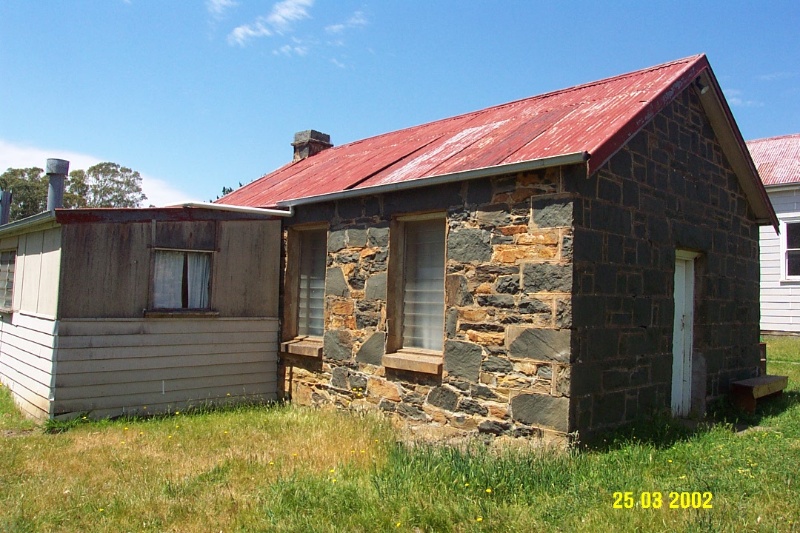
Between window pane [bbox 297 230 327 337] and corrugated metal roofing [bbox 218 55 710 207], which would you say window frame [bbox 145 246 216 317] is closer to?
window pane [bbox 297 230 327 337]

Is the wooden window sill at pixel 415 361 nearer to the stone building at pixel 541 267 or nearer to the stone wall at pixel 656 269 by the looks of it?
the stone building at pixel 541 267

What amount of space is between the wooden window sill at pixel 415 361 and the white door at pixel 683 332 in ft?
10.8

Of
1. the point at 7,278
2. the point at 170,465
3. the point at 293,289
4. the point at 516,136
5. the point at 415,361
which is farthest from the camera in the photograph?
the point at 7,278

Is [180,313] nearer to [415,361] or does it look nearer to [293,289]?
[293,289]

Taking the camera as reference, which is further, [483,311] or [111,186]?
[111,186]

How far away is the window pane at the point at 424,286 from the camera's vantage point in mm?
7922

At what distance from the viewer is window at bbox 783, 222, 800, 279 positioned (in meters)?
16.0

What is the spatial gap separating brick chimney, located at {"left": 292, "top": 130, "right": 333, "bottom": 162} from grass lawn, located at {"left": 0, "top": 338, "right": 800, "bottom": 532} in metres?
8.22

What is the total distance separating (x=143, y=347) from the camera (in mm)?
8703

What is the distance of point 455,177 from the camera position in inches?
283

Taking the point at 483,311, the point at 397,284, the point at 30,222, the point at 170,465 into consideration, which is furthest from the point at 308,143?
the point at 170,465

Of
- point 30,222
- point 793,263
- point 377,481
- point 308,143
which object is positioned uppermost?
point 308,143

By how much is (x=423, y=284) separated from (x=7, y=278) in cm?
710

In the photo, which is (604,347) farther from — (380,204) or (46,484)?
(46,484)
